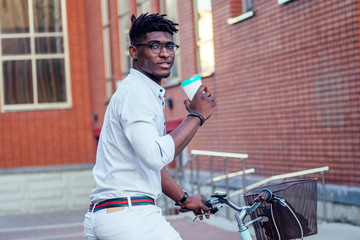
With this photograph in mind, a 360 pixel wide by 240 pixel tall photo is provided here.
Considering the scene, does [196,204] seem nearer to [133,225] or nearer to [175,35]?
[133,225]

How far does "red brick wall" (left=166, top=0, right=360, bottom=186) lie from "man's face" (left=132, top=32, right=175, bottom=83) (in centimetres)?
571

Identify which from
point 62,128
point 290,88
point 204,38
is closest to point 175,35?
point 204,38

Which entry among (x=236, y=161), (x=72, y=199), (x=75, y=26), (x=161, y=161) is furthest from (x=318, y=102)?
(x=75, y=26)

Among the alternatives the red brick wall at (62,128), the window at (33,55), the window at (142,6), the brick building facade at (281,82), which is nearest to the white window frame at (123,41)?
the brick building facade at (281,82)

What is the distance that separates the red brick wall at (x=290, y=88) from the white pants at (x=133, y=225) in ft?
19.4

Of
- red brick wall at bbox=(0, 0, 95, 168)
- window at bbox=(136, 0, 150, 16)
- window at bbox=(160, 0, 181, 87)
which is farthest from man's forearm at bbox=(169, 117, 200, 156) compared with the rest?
red brick wall at bbox=(0, 0, 95, 168)

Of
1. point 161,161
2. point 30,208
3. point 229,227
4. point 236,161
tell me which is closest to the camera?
point 161,161

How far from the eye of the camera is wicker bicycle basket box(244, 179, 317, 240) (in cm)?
332

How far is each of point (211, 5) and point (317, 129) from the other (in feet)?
14.1

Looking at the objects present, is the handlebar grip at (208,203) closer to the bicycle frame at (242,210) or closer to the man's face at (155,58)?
the bicycle frame at (242,210)

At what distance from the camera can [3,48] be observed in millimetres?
20312

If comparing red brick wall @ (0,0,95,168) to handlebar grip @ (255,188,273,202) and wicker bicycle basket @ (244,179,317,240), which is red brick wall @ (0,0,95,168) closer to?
wicker bicycle basket @ (244,179,317,240)

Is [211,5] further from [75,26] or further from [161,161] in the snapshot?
[161,161]

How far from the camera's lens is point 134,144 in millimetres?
2857
